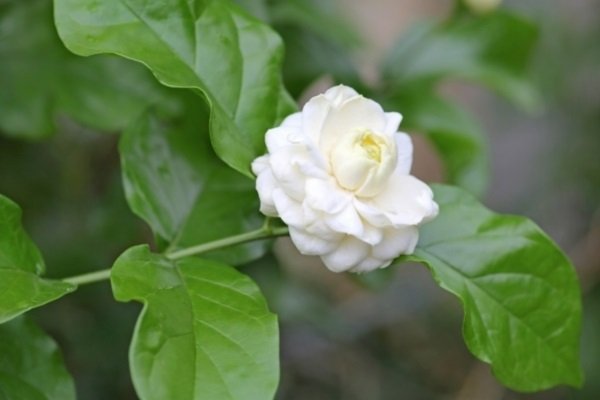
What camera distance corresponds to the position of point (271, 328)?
2.13 ft

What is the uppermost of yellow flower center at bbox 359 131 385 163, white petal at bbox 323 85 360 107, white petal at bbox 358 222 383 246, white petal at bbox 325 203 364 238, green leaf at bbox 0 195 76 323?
white petal at bbox 323 85 360 107

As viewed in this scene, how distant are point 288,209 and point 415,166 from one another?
197 centimetres

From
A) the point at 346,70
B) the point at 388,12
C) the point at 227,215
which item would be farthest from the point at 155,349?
the point at 388,12

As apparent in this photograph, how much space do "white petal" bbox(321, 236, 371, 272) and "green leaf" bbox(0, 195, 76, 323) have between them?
0.64 ft

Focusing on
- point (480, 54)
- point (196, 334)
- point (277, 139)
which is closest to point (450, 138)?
point (480, 54)

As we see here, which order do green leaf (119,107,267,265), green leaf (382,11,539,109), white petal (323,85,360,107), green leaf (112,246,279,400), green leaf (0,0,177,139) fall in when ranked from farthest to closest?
1. green leaf (382,11,539,109)
2. green leaf (0,0,177,139)
3. green leaf (119,107,267,265)
4. white petal (323,85,360,107)
5. green leaf (112,246,279,400)

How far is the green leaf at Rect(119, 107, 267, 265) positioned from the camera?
83 centimetres

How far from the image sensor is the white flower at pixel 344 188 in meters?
0.66

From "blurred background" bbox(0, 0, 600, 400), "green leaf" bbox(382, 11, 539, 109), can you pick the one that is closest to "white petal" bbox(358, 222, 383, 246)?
"blurred background" bbox(0, 0, 600, 400)

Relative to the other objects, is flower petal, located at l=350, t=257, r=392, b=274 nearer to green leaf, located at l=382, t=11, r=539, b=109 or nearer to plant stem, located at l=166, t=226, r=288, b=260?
plant stem, located at l=166, t=226, r=288, b=260

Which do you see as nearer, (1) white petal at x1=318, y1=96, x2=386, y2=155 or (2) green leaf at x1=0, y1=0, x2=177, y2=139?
(1) white petal at x1=318, y1=96, x2=386, y2=155

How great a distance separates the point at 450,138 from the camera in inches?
45.8

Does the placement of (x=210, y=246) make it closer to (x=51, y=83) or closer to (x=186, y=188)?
(x=186, y=188)

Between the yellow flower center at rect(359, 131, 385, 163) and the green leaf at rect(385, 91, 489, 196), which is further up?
the yellow flower center at rect(359, 131, 385, 163)
